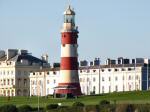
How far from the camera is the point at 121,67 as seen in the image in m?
143

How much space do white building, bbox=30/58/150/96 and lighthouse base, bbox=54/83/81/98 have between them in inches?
1425

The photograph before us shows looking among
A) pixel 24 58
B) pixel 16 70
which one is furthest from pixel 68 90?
pixel 24 58

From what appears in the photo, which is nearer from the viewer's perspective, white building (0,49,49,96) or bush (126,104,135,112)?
bush (126,104,135,112)

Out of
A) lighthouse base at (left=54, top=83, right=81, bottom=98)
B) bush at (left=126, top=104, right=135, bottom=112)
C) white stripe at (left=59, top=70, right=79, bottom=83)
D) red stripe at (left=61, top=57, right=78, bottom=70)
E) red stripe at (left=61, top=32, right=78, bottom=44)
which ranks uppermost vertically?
red stripe at (left=61, top=32, right=78, bottom=44)

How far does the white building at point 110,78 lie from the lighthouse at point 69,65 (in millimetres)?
36239

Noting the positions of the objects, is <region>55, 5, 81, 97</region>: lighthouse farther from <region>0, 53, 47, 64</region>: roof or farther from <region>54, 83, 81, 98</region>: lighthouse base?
<region>0, 53, 47, 64</region>: roof

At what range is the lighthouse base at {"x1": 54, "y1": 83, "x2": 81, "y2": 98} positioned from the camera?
100 m

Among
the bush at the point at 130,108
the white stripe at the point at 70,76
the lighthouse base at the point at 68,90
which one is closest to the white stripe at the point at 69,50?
the white stripe at the point at 70,76

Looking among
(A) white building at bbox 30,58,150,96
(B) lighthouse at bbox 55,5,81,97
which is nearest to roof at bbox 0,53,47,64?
(A) white building at bbox 30,58,150,96

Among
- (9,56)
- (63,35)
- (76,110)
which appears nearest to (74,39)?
(63,35)

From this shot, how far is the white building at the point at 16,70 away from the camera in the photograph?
155500mm

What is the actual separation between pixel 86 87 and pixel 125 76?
7844mm

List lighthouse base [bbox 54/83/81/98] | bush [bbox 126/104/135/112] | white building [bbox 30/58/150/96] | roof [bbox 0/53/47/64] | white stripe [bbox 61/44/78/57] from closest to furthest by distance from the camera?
bush [bbox 126/104/135/112], lighthouse base [bbox 54/83/81/98], white stripe [bbox 61/44/78/57], white building [bbox 30/58/150/96], roof [bbox 0/53/47/64]

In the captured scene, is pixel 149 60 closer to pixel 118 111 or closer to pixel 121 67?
pixel 121 67
